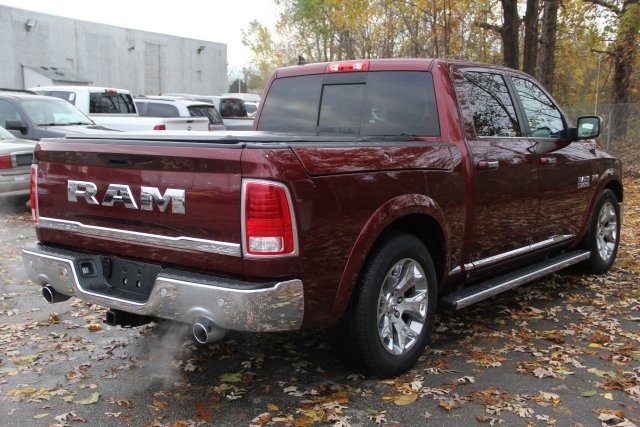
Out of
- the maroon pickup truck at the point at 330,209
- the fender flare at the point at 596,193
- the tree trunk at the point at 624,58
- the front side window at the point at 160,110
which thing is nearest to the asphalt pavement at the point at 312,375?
the maroon pickup truck at the point at 330,209

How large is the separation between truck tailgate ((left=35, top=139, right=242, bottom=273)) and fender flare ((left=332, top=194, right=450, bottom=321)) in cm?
64

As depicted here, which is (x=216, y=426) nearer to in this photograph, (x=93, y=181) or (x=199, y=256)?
(x=199, y=256)

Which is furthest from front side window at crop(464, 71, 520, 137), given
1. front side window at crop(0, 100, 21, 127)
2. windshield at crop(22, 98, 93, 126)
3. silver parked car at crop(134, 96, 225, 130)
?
silver parked car at crop(134, 96, 225, 130)

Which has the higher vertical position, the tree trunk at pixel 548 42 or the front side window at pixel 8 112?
the tree trunk at pixel 548 42

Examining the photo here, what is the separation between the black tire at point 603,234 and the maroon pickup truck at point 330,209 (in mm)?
838

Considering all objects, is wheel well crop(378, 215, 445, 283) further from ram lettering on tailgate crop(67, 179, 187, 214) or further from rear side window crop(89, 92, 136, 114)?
rear side window crop(89, 92, 136, 114)

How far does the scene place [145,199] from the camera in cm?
340

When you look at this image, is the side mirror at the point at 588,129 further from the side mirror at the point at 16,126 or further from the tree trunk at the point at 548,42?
the tree trunk at the point at 548,42

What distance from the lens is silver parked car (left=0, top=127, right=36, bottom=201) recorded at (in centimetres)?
923

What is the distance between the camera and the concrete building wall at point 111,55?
111 feet

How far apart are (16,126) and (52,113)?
1007 millimetres

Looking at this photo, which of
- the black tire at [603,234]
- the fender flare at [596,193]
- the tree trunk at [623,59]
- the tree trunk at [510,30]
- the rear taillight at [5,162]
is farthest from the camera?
the tree trunk at [623,59]

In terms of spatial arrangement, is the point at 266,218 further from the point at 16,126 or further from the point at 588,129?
the point at 16,126

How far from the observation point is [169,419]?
3426 millimetres
